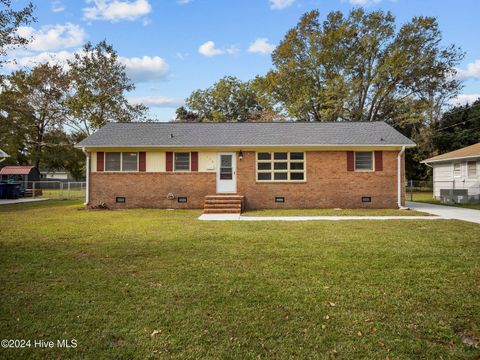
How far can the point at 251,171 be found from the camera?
1552 centimetres

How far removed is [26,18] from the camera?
1456 cm

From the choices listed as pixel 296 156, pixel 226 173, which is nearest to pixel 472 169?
pixel 296 156

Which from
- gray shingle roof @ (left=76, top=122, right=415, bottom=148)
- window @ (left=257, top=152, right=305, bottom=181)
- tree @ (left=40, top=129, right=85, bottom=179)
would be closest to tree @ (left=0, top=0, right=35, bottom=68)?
gray shingle roof @ (left=76, top=122, right=415, bottom=148)

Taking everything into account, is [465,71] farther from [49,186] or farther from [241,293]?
[49,186]

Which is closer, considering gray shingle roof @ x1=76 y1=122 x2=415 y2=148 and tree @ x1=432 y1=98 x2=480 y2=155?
gray shingle roof @ x1=76 y1=122 x2=415 y2=148

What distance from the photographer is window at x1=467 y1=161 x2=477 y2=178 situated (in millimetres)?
19500

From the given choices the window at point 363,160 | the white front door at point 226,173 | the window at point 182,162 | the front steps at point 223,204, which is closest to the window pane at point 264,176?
the white front door at point 226,173

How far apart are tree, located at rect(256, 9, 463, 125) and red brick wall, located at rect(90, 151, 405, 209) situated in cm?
1577

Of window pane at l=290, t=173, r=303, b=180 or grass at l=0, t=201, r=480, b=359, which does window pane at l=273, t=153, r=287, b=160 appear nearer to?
window pane at l=290, t=173, r=303, b=180

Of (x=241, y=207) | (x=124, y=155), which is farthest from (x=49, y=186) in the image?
(x=241, y=207)

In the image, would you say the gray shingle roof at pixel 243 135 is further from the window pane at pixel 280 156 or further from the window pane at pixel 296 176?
the window pane at pixel 296 176

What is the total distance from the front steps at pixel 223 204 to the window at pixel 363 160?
5.49 metres

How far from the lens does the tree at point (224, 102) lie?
47438mm

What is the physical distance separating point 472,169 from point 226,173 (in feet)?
47.6
